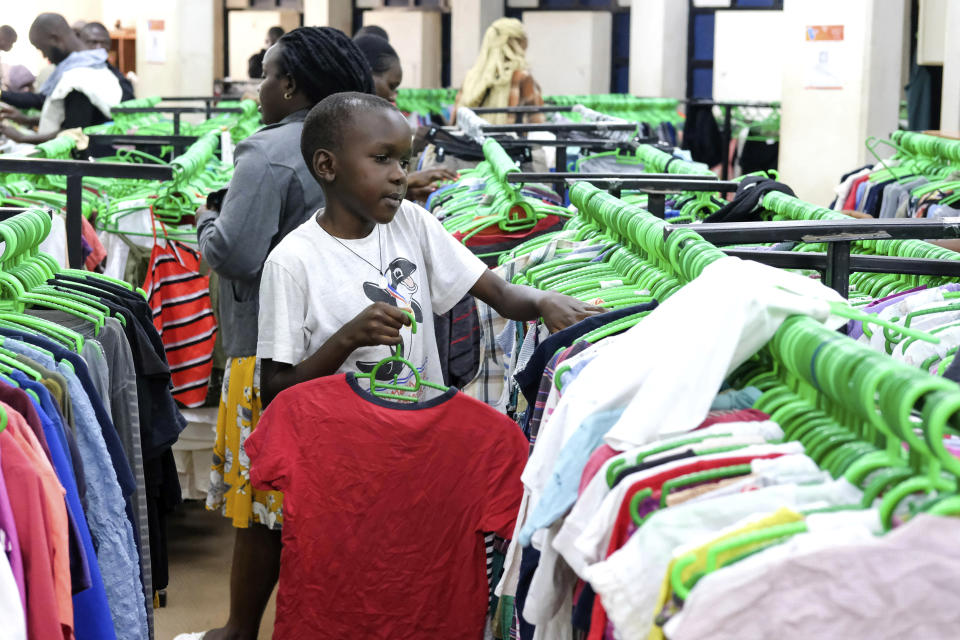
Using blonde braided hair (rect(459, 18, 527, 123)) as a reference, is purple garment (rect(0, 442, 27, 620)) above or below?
below

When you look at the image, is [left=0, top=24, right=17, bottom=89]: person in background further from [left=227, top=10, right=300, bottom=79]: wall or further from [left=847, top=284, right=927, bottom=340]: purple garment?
[left=847, top=284, right=927, bottom=340]: purple garment

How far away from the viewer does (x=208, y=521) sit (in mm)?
4480

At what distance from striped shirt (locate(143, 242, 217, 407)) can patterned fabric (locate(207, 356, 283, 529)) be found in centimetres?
94

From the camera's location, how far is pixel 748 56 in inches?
484

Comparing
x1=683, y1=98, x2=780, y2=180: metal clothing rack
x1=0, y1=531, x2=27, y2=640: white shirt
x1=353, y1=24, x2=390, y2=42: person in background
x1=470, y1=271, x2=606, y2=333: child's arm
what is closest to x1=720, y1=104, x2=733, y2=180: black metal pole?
x1=683, y1=98, x2=780, y2=180: metal clothing rack

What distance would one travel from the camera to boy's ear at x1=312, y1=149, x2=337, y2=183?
2.44 m

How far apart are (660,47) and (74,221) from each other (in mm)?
8913

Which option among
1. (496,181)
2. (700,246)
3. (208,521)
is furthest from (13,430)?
(208,521)

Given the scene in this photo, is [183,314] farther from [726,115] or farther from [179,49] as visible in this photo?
[179,49]

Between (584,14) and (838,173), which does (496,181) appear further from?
(584,14)

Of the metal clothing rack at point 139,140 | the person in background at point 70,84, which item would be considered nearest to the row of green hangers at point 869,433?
the metal clothing rack at point 139,140

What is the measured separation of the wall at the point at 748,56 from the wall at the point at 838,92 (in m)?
4.49

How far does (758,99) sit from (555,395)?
1101 centimetres

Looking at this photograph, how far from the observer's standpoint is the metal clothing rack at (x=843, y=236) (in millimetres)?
1989
